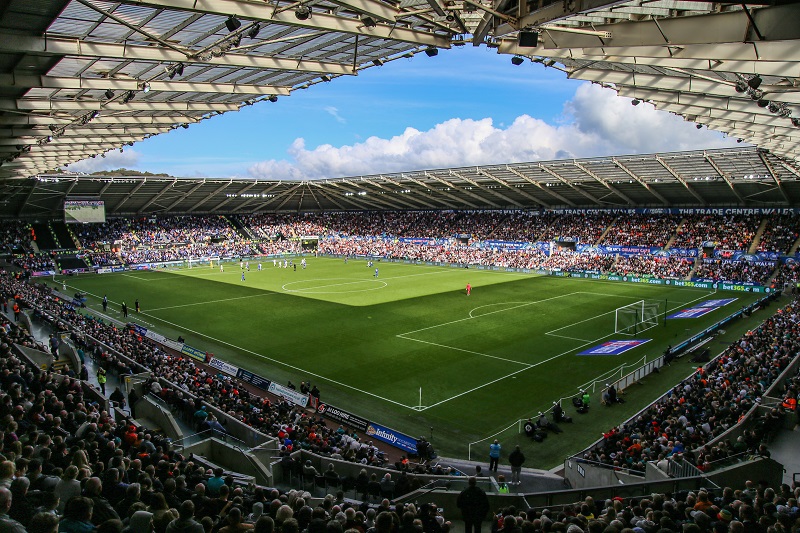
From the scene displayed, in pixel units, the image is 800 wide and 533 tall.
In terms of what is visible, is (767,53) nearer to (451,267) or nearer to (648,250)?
(648,250)

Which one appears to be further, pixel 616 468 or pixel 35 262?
pixel 35 262

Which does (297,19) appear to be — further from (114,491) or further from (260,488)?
(114,491)

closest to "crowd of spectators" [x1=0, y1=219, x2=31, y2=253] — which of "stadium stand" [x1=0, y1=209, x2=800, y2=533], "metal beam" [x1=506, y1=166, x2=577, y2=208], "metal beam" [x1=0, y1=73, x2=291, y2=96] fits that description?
"stadium stand" [x1=0, y1=209, x2=800, y2=533]

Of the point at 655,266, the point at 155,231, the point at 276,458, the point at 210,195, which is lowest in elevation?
the point at 276,458

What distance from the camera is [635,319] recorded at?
34.7m

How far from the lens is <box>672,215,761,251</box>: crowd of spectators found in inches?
2173

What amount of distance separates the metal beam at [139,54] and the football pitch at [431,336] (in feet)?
41.3

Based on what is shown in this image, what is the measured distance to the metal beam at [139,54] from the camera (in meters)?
10.9

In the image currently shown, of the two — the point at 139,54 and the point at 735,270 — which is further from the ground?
the point at 139,54

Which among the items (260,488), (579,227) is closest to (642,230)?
(579,227)

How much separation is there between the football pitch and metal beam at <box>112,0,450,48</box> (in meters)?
12.7

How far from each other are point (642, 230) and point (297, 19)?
5992 centimetres

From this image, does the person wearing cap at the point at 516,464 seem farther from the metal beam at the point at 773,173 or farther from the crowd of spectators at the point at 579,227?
the crowd of spectators at the point at 579,227

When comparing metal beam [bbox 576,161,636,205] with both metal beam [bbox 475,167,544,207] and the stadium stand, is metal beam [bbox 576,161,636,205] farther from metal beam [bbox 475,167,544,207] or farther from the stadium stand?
the stadium stand
